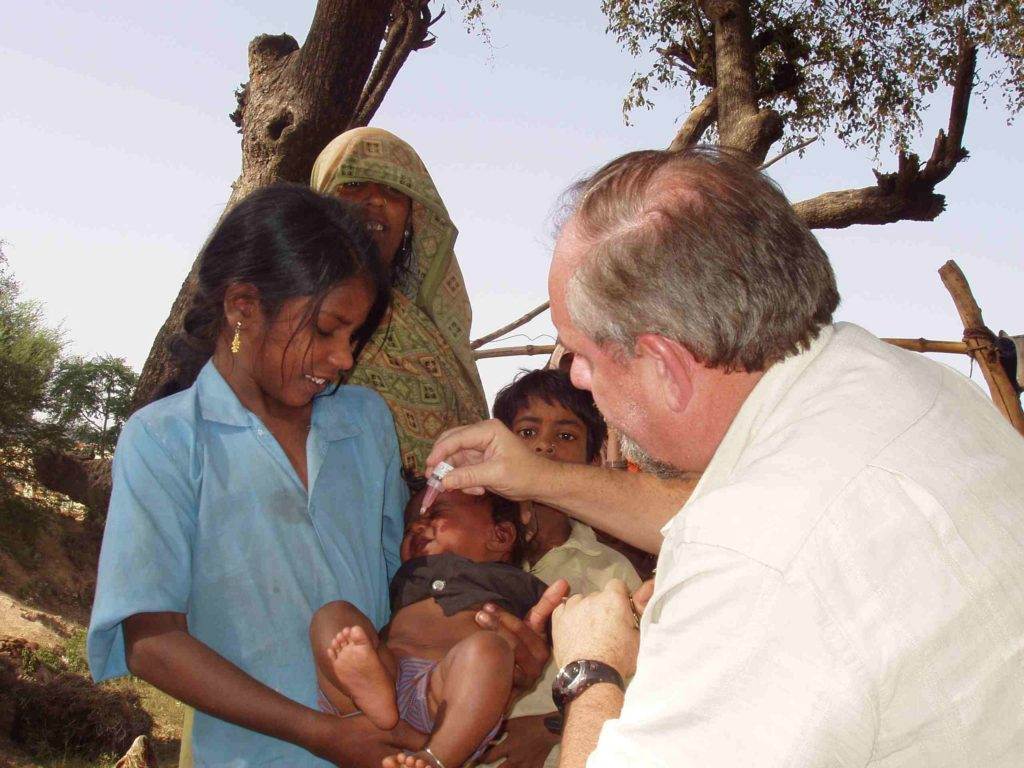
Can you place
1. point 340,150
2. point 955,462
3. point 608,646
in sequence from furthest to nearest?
point 340,150 → point 608,646 → point 955,462

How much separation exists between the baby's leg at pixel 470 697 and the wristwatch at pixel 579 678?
0.37 meters

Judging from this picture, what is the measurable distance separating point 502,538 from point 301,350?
0.92 m

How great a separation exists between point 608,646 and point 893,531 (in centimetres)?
85

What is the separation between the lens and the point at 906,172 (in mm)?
7219

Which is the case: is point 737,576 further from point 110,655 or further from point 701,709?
point 110,655

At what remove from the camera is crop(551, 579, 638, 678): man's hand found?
2.12 metres

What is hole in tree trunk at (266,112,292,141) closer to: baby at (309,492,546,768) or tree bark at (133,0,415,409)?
tree bark at (133,0,415,409)

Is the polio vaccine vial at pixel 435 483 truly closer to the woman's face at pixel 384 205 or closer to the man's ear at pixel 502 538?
the man's ear at pixel 502 538

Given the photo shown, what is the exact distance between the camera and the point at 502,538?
314 cm

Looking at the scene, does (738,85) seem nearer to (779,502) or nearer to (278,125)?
(278,125)

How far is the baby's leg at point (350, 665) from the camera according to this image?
2.36 metres

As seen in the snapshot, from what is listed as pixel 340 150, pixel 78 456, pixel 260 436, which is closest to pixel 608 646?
pixel 260 436

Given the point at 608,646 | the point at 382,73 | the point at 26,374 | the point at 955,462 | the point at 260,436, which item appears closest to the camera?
the point at 955,462

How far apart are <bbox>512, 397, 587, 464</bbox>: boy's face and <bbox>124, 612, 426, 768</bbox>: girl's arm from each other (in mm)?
1568
